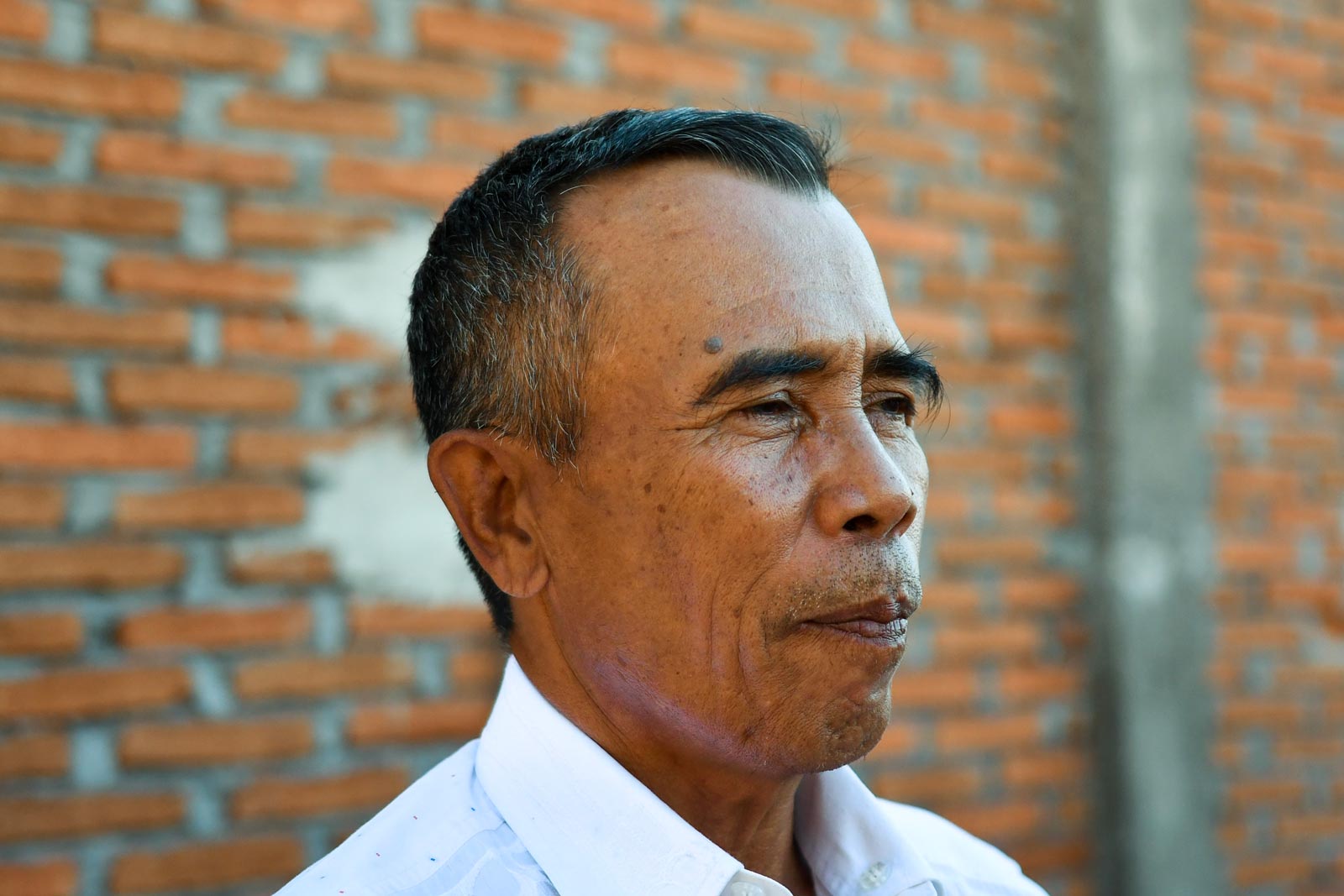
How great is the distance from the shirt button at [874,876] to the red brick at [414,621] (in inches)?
43.8

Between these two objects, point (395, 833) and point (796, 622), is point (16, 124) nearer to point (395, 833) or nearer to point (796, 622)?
point (395, 833)

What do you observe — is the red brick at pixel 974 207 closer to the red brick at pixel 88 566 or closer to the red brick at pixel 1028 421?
the red brick at pixel 1028 421

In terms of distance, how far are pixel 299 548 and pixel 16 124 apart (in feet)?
2.87

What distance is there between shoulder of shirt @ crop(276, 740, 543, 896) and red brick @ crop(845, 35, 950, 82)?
2.23 metres

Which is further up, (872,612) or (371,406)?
(371,406)

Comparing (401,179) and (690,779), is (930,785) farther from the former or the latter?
(401,179)

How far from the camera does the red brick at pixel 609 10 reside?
2.71m

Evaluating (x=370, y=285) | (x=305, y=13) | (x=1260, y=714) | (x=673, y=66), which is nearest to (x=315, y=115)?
(x=305, y=13)

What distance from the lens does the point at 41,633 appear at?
2.13 m

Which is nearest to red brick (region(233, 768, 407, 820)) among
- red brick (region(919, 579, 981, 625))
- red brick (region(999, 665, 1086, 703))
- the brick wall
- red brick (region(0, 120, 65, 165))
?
red brick (region(0, 120, 65, 165))

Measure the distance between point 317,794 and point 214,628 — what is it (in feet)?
1.20

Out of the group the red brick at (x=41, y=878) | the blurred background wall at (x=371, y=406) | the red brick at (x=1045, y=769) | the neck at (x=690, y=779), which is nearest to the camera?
the neck at (x=690, y=779)

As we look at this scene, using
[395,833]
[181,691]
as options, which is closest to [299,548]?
[181,691]

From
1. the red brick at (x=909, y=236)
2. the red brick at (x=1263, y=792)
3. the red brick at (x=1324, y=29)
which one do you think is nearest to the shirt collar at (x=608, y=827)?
the red brick at (x=909, y=236)
